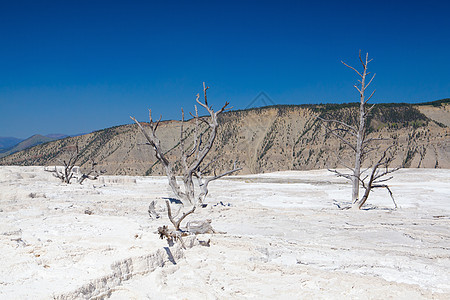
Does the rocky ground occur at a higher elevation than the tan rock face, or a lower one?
lower

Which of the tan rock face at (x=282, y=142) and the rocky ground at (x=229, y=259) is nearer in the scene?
the rocky ground at (x=229, y=259)

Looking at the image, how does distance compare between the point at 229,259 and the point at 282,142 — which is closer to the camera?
the point at 229,259

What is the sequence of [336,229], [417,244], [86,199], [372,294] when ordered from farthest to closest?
[86,199]
[336,229]
[417,244]
[372,294]

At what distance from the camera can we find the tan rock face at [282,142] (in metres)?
46.9

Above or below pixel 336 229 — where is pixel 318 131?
above

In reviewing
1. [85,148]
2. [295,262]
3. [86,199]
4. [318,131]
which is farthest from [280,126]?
[295,262]

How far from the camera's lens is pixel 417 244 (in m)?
6.14

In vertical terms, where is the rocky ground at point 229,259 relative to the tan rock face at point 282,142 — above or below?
below

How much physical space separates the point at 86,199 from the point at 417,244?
30.7 ft

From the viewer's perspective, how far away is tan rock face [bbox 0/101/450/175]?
4691cm

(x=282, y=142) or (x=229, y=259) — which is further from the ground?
(x=282, y=142)

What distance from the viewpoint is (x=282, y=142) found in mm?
60156

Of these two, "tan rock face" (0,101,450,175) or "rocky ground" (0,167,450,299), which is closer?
"rocky ground" (0,167,450,299)

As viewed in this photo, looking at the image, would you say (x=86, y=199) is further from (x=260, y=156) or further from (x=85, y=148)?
(x=85, y=148)
